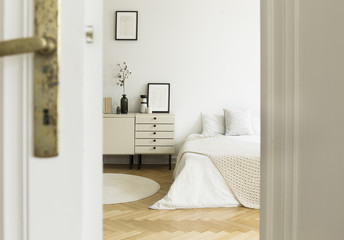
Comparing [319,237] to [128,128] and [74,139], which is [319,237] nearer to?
[74,139]

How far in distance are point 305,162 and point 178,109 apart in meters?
4.74

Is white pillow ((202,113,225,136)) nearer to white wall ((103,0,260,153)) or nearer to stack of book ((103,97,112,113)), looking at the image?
white wall ((103,0,260,153))

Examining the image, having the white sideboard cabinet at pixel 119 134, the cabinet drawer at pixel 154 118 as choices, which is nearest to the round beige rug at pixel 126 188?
the white sideboard cabinet at pixel 119 134

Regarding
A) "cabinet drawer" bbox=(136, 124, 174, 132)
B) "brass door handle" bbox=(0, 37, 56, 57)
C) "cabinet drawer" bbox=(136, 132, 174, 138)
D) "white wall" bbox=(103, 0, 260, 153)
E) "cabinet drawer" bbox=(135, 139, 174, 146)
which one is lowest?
"cabinet drawer" bbox=(135, 139, 174, 146)

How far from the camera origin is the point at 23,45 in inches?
22.1

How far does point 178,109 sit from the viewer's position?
5.73m

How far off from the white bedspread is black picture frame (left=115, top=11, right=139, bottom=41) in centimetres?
290

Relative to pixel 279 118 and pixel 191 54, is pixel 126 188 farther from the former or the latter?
pixel 279 118

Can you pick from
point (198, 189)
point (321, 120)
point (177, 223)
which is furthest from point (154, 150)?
point (321, 120)

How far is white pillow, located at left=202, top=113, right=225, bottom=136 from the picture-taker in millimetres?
5457

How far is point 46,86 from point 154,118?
15.3 feet

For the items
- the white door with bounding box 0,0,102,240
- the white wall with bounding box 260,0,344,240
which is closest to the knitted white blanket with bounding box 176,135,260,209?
the white wall with bounding box 260,0,344,240

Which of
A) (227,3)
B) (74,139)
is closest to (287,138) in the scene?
(74,139)

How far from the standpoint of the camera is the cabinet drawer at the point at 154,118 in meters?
5.23
